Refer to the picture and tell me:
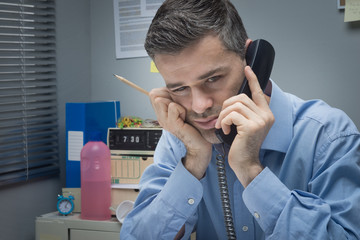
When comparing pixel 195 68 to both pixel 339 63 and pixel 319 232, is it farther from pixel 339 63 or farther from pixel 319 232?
pixel 339 63

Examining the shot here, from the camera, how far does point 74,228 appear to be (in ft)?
6.59

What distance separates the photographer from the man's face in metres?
1.06

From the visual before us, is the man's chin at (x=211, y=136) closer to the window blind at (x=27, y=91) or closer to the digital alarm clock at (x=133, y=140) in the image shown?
the digital alarm clock at (x=133, y=140)

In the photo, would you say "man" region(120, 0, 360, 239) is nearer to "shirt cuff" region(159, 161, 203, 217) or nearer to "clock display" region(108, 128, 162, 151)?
"shirt cuff" region(159, 161, 203, 217)

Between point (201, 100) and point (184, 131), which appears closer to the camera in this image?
point (201, 100)

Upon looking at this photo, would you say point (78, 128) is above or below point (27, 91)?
below

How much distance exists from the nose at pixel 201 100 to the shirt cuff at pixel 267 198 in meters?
0.22

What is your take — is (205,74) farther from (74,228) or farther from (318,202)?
(74,228)

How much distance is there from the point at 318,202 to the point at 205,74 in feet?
1.34

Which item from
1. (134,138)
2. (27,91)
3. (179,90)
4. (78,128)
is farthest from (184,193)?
(27,91)

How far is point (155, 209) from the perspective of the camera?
3.79ft

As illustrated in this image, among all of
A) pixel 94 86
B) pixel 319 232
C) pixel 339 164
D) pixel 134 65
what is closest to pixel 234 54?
pixel 339 164

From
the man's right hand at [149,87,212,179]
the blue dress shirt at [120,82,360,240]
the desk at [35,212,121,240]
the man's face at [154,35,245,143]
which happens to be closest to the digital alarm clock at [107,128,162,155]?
the desk at [35,212,121,240]

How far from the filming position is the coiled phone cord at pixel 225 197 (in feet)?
3.82
